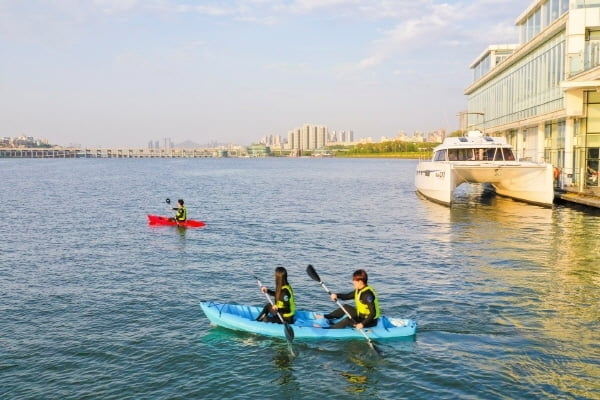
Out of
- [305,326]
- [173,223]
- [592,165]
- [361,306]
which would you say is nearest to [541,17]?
[592,165]

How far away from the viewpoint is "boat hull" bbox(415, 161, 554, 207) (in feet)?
113

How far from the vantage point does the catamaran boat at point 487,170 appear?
34441mm

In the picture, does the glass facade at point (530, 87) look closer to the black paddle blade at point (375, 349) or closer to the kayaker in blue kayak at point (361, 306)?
the kayaker in blue kayak at point (361, 306)

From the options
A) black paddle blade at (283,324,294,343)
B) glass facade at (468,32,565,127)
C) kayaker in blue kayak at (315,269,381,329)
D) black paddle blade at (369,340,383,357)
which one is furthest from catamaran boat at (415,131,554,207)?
black paddle blade at (283,324,294,343)

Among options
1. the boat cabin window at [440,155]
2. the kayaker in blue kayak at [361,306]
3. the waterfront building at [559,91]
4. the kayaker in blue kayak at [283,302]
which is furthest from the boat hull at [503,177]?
the kayaker in blue kayak at [283,302]

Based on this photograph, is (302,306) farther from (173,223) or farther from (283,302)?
(173,223)

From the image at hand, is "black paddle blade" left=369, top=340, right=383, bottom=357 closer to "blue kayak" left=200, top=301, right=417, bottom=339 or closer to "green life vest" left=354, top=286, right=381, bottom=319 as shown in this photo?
"blue kayak" left=200, top=301, right=417, bottom=339

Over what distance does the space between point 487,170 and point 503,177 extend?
9.24ft

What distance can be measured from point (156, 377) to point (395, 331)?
219 inches

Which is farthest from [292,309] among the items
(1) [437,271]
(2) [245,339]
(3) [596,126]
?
(3) [596,126]

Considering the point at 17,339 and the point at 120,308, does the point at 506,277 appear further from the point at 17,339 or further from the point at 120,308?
the point at 17,339

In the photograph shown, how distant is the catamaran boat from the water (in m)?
3.42

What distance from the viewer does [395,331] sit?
13055 millimetres

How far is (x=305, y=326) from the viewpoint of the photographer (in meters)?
13.3
